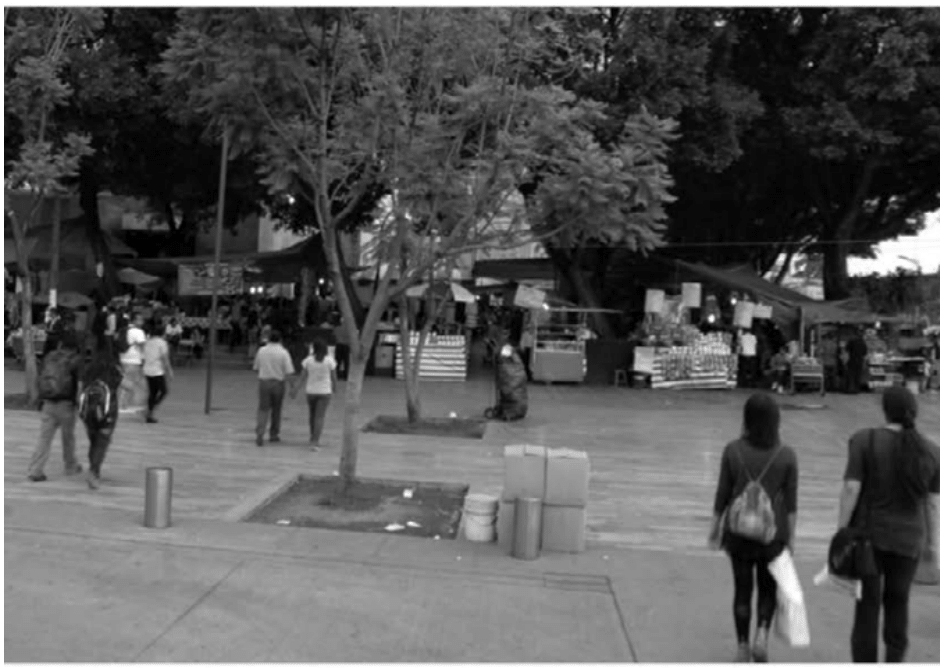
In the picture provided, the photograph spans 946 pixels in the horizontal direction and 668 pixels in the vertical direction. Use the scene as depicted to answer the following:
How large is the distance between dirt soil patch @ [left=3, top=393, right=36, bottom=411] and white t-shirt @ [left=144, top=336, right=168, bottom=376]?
217 cm

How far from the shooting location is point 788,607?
4609 millimetres

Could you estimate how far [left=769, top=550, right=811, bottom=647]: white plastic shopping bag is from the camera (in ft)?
14.9

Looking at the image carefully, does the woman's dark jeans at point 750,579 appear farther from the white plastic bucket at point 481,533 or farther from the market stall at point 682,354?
the market stall at point 682,354

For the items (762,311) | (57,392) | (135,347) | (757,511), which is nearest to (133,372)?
(135,347)

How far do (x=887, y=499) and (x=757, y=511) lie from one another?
65 centimetres

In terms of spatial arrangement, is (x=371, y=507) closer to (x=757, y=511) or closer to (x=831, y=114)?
(x=757, y=511)

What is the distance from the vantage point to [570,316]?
81.3ft

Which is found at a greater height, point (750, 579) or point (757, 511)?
point (757, 511)

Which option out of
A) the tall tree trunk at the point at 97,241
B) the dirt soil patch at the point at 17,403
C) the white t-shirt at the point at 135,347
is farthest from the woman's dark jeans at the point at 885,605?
the tall tree trunk at the point at 97,241

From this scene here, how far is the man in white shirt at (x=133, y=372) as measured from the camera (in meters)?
14.1

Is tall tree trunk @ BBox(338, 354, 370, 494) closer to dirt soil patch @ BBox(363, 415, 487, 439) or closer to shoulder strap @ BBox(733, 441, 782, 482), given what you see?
dirt soil patch @ BBox(363, 415, 487, 439)

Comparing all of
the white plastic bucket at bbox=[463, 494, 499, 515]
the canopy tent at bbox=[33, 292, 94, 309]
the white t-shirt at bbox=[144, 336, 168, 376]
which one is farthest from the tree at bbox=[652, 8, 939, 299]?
the canopy tent at bbox=[33, 292, 94, 309]

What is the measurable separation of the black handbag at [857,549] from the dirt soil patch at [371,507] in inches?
149

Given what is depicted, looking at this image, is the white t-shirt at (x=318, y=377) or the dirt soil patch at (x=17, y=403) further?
the dirt soil patch at (x=17, y=403)
